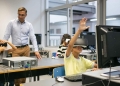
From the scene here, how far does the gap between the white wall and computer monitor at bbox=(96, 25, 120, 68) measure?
497cm

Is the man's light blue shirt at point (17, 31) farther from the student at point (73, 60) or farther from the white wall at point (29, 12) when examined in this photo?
the white wall at point (29, 12)

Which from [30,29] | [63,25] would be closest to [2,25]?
[63,25]

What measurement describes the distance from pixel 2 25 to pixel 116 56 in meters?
5.10

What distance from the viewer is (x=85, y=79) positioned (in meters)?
1.39

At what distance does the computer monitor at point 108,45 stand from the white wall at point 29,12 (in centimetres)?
497

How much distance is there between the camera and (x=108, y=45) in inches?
47.5

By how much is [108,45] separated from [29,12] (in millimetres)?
5503

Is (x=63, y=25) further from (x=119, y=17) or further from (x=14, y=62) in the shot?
(x=14, y=62)

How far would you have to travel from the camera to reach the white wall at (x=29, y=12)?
5785 millimetres

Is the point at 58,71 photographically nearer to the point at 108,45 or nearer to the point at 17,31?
the point at 108,45

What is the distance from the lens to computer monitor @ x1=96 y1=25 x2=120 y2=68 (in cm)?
122

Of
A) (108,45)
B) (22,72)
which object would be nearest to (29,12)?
(22,72)

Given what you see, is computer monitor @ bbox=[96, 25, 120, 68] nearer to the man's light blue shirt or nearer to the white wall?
the man's light blue shirt

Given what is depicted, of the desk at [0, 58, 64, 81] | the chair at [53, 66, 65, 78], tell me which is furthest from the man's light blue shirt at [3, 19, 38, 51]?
Result: the chair at [53, 66, 65, 78]
